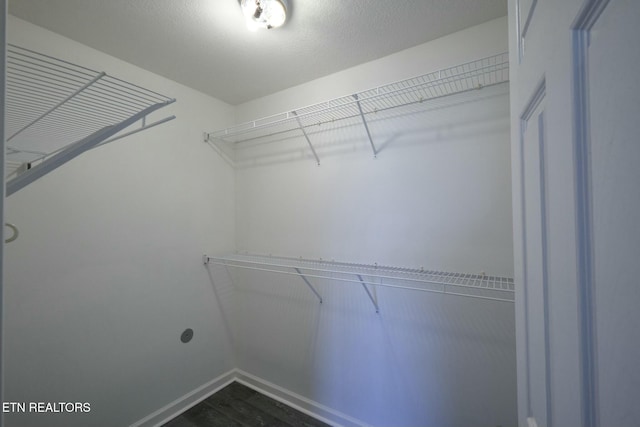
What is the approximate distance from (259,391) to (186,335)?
767 millimetres

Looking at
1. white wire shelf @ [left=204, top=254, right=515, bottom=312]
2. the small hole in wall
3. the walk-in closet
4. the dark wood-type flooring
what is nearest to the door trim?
the walk-in closet

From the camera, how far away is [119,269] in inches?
66.4

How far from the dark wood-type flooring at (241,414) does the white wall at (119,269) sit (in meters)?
0.17

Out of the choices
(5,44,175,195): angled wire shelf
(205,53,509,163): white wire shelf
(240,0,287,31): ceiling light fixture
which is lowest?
(5,44,175,195): angled wire shelf

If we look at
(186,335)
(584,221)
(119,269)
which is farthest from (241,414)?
(584,221)

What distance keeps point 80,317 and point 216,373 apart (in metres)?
1.14

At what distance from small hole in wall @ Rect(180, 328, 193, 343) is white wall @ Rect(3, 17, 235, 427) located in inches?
1.2

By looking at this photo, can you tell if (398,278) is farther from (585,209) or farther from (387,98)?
(585,209)

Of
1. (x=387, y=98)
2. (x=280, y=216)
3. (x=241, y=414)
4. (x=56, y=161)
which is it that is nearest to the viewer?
(x=56, y=161)

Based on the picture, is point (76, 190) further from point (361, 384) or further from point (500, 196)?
point (500, 196)

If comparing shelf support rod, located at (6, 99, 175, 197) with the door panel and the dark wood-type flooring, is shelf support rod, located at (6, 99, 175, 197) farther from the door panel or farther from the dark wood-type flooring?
the dark wood-type flooring

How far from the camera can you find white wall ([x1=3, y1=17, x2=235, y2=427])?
4.49 feet

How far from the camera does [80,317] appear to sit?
153cm

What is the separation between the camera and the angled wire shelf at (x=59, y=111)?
78 cm
